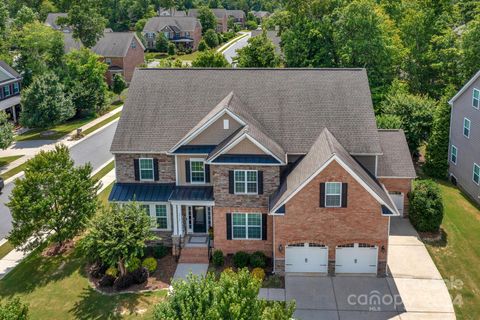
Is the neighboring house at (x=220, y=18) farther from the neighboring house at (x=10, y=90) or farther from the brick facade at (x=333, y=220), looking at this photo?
the brick facade at (x=333, y=220)

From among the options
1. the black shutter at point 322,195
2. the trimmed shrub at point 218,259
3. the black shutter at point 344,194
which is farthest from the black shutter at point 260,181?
the black shutter at point 344,194

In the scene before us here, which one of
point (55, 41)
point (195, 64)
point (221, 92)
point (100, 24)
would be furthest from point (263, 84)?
point (100, 24)

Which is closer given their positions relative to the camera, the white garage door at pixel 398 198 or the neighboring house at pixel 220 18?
the white garage door at pixel 398 198

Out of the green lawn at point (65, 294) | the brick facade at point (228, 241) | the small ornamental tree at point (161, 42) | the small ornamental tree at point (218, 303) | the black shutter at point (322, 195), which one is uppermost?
the small ornamental tree at point (161, 42)

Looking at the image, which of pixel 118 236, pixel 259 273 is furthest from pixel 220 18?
pixel 118 236

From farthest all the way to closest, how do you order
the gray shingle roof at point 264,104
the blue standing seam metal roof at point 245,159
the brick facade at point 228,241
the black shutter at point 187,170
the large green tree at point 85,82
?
the large green tree at point 85,82 → the gray shingle roof at point 264,104 → the black shutter at point 187,170 → the brick facade at point 228,241 → the blue standing seam metal roof at point 245,159

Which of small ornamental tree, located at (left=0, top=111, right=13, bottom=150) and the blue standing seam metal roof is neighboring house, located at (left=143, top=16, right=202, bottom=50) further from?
the blue standing seam metal roof
